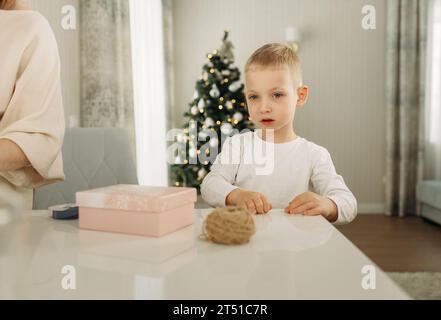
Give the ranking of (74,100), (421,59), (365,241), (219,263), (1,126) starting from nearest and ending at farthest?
(219,263) → (1,126) → (74,100) → (365,241) → (421,59)

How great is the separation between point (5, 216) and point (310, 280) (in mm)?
449

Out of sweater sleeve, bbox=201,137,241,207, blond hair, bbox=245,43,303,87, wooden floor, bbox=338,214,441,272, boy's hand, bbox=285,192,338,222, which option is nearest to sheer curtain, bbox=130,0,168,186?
wooden floor, bbox=338,214,441,272

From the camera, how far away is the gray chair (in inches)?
62.1

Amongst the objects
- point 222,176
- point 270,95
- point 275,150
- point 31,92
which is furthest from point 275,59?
point 31,92

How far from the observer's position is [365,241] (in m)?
3.73

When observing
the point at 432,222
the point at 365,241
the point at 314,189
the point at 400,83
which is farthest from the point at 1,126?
the point at 400,83

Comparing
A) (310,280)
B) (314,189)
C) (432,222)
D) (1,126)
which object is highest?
(1,126)

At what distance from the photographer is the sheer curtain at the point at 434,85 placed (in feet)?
15.6

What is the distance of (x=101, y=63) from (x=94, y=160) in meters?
1.86

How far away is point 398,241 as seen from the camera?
3.70 meters

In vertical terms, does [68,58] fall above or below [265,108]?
above

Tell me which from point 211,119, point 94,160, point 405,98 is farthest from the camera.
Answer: point 405,98

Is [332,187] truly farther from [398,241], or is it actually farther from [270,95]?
[398,241]
